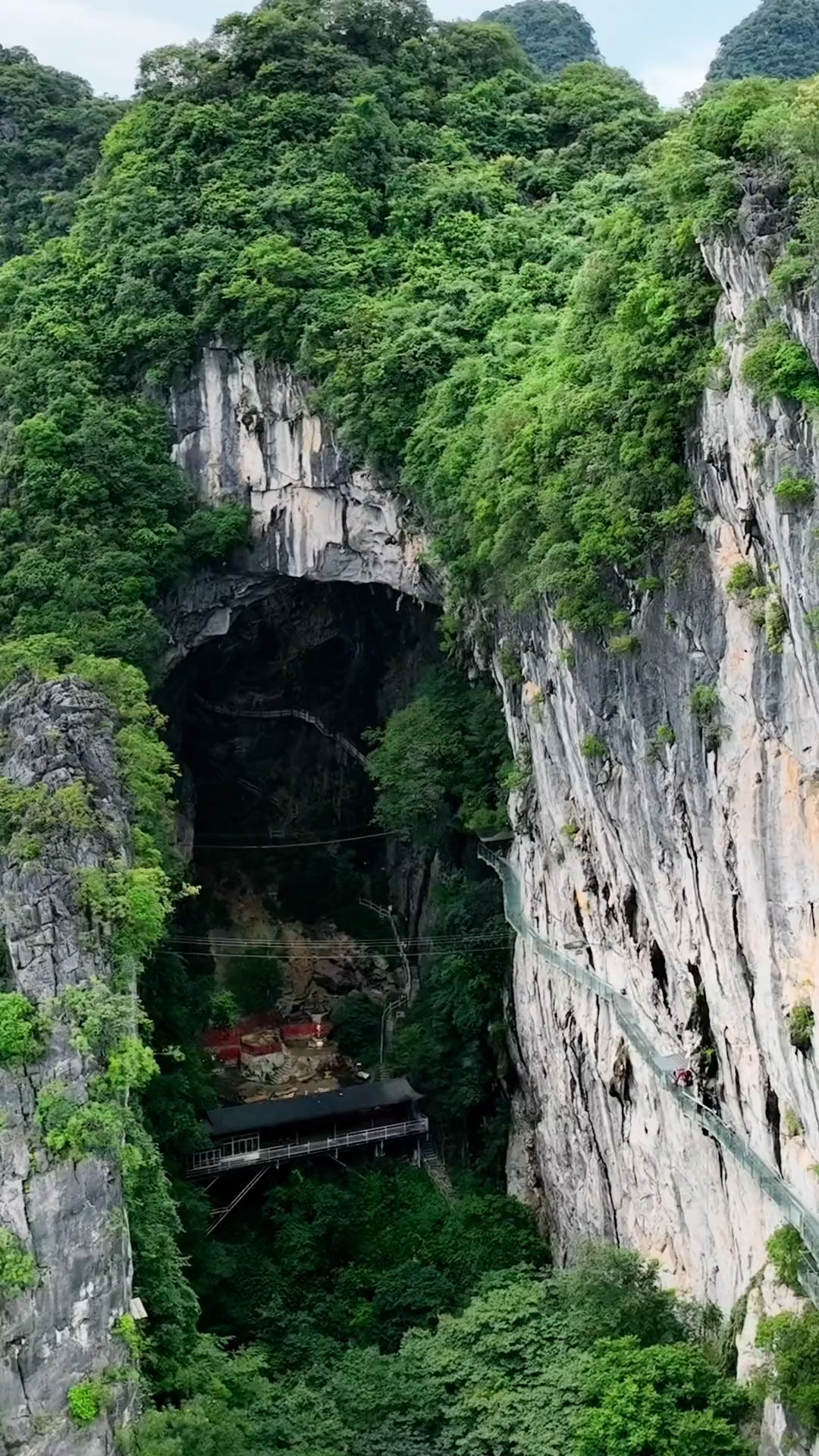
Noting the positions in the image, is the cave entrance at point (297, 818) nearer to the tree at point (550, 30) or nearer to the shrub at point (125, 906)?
the shrub at point (125, 906)

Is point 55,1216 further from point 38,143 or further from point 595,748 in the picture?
point 38,143

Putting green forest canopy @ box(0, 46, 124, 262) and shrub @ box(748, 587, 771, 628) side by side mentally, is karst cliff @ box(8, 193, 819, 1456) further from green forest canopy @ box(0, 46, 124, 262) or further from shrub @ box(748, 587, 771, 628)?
green forest canopy @ box(0, 46, 124, 262)

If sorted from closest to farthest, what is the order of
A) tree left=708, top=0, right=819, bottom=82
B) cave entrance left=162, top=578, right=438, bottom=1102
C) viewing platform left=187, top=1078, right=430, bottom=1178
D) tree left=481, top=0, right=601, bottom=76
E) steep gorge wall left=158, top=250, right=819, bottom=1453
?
1. steep gorge wall left=158, top=250, right=819, bottom=1453
2. viewing platform left=187, top=1078, right=430, bottom=1178
3. cave entrance left=162, top=578, right=438, bottom=1102
4. tree left=708, top=0, right=819, bottom=82
5. tree left=481, top=0, right=601, bottom=76

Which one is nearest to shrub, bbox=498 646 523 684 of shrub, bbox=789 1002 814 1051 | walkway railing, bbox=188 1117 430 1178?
shrub, bbox=789 1002 814 1051

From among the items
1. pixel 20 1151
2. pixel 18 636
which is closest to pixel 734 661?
pixel 20 1151

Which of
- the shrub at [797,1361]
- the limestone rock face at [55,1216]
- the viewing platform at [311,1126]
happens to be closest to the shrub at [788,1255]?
the shrub at [797,1361]
